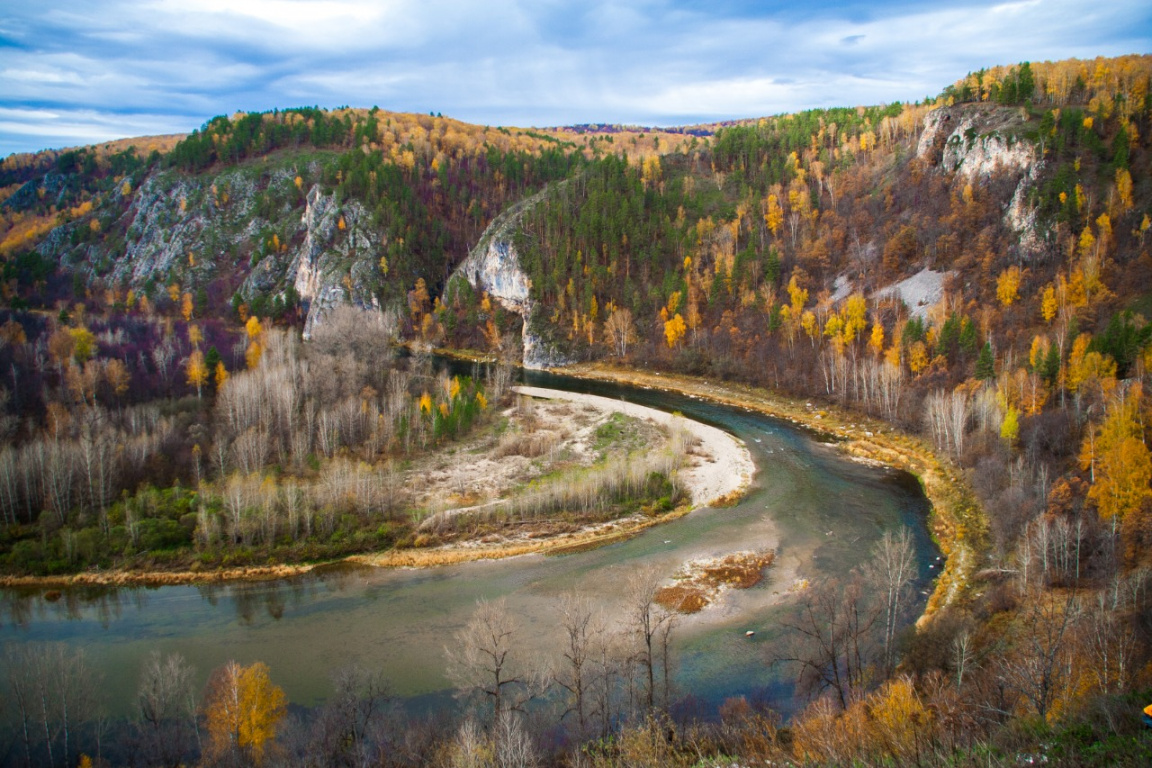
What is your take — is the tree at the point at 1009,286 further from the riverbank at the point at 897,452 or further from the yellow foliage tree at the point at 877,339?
the riverbank at the point at 897,452

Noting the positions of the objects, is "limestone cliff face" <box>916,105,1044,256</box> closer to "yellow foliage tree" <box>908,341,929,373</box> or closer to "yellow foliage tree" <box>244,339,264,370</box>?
"yellow foliage tree" <box>908,341,929,373</box>

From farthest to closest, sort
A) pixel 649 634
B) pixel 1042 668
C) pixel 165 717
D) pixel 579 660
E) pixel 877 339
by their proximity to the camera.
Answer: pixel 877 339 < pixel 165 717 < pixel 649 634 < pixel 579 660 < pixel 1042 668

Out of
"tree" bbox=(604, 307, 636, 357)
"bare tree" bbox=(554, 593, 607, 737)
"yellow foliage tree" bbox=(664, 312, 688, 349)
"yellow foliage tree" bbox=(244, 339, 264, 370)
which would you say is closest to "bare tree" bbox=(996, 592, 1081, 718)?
"bare tree" bbox=(554, 593, 607, 737)

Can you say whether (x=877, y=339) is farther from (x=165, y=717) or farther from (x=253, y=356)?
(x=165, y=717)

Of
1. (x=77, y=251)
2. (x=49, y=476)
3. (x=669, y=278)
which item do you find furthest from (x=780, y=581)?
(x=77, y=251)

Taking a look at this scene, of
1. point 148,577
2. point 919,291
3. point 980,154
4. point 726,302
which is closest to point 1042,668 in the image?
point 148,577

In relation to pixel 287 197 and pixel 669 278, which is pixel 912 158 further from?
pixel 287 197

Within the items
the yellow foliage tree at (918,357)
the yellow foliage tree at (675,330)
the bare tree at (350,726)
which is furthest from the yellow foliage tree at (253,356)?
the yellow foliage tree at (918,357)
